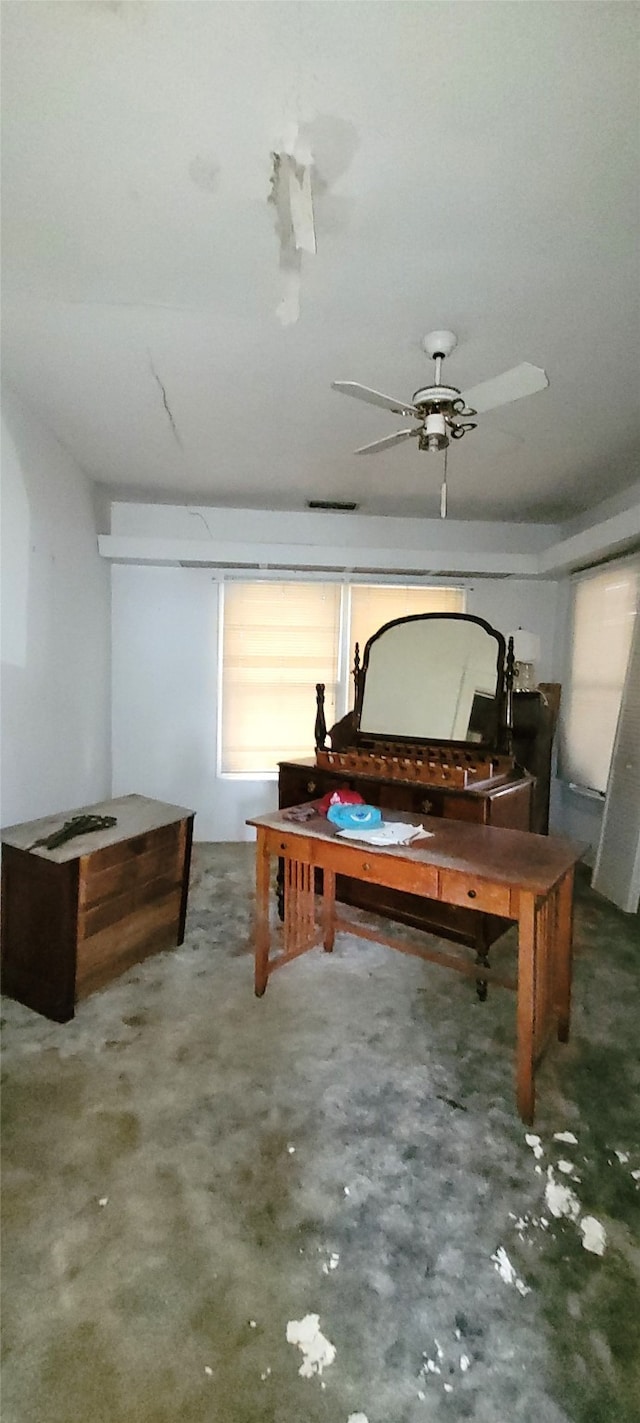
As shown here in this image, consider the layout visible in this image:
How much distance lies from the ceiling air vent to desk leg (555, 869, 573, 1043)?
122 inches

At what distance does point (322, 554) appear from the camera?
415 centimetres

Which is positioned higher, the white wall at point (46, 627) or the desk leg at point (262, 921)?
the white wall at point (46, 627)

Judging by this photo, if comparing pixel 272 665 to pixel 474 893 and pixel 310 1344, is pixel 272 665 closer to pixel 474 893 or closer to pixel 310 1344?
pixel 474 893

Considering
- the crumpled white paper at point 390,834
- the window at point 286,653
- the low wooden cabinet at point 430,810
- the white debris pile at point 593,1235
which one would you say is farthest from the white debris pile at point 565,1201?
the window at point 286,653

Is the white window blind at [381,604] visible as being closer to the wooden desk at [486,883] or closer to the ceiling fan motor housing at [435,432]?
the wooden desk at [486,883]

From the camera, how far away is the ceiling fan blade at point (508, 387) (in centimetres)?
183

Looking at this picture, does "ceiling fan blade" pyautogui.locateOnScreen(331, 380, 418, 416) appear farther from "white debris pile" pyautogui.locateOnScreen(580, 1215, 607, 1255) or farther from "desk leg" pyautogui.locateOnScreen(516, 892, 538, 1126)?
"white debris pile" pyautogui.locateOnScreen(580, 1215, 607, 1255)

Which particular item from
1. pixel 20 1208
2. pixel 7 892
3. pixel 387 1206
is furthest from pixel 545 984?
pixel 7 892

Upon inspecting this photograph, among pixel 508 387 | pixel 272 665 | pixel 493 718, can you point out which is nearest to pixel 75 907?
pixel 493 718

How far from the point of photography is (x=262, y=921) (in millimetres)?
2471

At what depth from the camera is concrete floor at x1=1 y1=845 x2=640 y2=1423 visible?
114 centimetres

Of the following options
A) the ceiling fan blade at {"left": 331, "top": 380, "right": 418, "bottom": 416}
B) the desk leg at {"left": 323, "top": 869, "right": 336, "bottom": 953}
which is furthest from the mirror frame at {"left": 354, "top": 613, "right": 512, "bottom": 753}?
the ceiling fan blade at {"left": 331, "top": 380, "right": 418, "bottom": 416}

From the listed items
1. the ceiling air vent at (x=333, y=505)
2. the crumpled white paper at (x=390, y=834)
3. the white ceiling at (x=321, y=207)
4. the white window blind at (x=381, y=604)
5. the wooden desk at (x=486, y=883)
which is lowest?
the wooden desk at (x=486, y=883)

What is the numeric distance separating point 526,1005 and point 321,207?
2.31 meters
